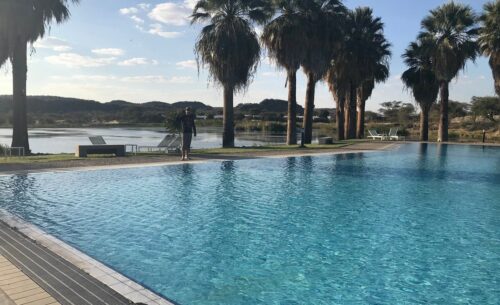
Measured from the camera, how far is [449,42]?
32594 mm

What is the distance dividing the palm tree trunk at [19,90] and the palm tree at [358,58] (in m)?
21.4

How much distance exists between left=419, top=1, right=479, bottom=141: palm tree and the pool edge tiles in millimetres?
32726

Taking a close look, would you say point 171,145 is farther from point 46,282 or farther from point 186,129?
point 46,282

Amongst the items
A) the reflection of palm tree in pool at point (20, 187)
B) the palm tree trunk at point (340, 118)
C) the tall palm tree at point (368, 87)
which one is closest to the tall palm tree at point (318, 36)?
the palm tree trunk at point (340, 118)

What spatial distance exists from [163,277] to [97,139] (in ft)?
57.2

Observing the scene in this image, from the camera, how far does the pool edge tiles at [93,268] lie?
424 cm

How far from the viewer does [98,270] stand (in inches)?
191

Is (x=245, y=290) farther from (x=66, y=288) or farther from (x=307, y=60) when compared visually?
(x=307, y=60)

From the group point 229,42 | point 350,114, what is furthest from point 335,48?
point 229,42

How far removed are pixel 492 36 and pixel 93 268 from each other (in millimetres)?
34967

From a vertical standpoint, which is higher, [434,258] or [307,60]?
[307,60]

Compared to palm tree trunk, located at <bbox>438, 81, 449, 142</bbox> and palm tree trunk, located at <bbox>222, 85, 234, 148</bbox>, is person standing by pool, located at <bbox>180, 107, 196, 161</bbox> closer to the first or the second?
palm tree trunk, located at <bbox>222, 85, 234, 148</bbox>

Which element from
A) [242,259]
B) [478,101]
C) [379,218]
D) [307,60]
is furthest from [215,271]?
[478,101]

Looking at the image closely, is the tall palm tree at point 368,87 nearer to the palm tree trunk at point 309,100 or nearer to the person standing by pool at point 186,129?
the palm tree trunk at point 309,100
